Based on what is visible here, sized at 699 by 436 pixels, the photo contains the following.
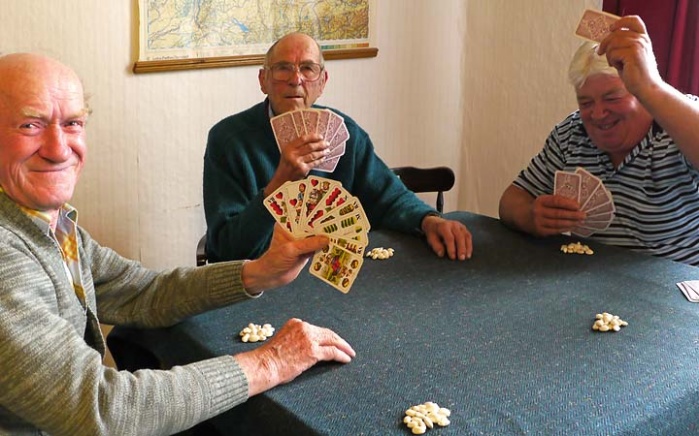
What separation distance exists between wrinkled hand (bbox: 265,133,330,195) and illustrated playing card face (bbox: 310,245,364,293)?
19.0 inches

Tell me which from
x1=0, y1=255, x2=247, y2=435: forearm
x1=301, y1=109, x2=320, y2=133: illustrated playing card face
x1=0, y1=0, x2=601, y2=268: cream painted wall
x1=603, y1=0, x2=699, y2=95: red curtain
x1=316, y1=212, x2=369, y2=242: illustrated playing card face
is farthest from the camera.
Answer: x1=603, y1=0, x2=699, y2=95: red curtain

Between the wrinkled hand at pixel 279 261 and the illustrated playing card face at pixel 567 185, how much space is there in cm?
103

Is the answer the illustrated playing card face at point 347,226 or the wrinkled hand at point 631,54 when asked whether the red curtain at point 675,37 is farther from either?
the illustrated playing card face at point 347,226

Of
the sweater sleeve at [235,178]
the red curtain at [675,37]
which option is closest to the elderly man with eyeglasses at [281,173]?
the sweater sleeve at [235,178]

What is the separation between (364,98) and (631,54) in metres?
1.93

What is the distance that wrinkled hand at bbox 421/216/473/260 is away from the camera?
222 cm

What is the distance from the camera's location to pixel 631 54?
213 cm

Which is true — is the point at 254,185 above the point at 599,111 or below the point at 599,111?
below

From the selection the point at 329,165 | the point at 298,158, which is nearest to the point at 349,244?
the point at 298,158

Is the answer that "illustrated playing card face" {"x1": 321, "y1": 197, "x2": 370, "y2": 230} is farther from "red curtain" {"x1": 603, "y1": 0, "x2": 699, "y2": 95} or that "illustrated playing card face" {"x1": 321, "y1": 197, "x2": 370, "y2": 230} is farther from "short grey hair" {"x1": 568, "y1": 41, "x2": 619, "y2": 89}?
"red curtain" {"x1": 603, "y1": 0, "x2": 699, "y2": 95}

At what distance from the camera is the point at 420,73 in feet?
13.6

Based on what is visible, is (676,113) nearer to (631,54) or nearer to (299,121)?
(631,54)

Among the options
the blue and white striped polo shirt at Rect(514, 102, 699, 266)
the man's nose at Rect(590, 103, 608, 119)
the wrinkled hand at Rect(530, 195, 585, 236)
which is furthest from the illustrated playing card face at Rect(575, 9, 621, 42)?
the wrinkled hand at Rect(530, 195, 585, 236)

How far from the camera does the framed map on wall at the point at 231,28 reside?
306 centimetres
